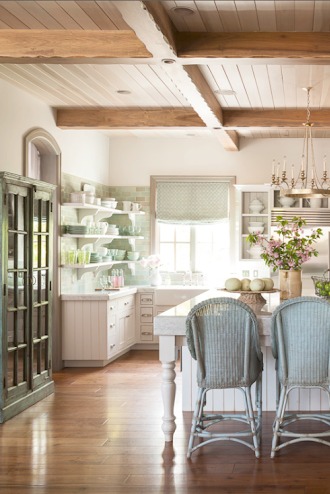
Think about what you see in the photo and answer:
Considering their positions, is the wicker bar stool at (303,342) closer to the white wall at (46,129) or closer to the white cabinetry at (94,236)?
the white wall at (46,129)

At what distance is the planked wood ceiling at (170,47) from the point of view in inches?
177

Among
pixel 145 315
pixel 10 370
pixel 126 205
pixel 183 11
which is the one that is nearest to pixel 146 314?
pixel 145 315

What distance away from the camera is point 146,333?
973 centimetres

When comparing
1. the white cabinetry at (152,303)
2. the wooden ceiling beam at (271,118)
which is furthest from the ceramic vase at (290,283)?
the white cabinetry at (152,303)

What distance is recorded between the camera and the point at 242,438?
5.20m

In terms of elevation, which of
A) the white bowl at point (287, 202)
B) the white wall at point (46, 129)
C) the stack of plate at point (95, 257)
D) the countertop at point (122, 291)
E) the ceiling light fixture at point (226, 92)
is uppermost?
the ceiling light fixture at point (226, 92)

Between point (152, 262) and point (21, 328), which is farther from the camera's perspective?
point (152, 262)

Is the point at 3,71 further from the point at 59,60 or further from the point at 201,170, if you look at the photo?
the point at 201,170

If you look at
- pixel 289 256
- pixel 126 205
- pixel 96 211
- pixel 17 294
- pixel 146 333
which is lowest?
pixel 146 333

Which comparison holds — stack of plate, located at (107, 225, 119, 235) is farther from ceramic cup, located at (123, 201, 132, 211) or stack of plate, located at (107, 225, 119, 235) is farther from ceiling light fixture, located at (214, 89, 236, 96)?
ceiling light fixture, located at (214, 89, 236, 96)

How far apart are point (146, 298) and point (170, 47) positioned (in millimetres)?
5300

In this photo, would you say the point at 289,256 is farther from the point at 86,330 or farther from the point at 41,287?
the point at 86,330

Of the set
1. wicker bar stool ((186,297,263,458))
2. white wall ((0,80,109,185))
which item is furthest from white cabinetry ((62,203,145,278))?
wicker bar stool ((186,297,263,458))

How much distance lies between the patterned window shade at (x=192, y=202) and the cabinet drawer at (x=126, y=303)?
1.34m
